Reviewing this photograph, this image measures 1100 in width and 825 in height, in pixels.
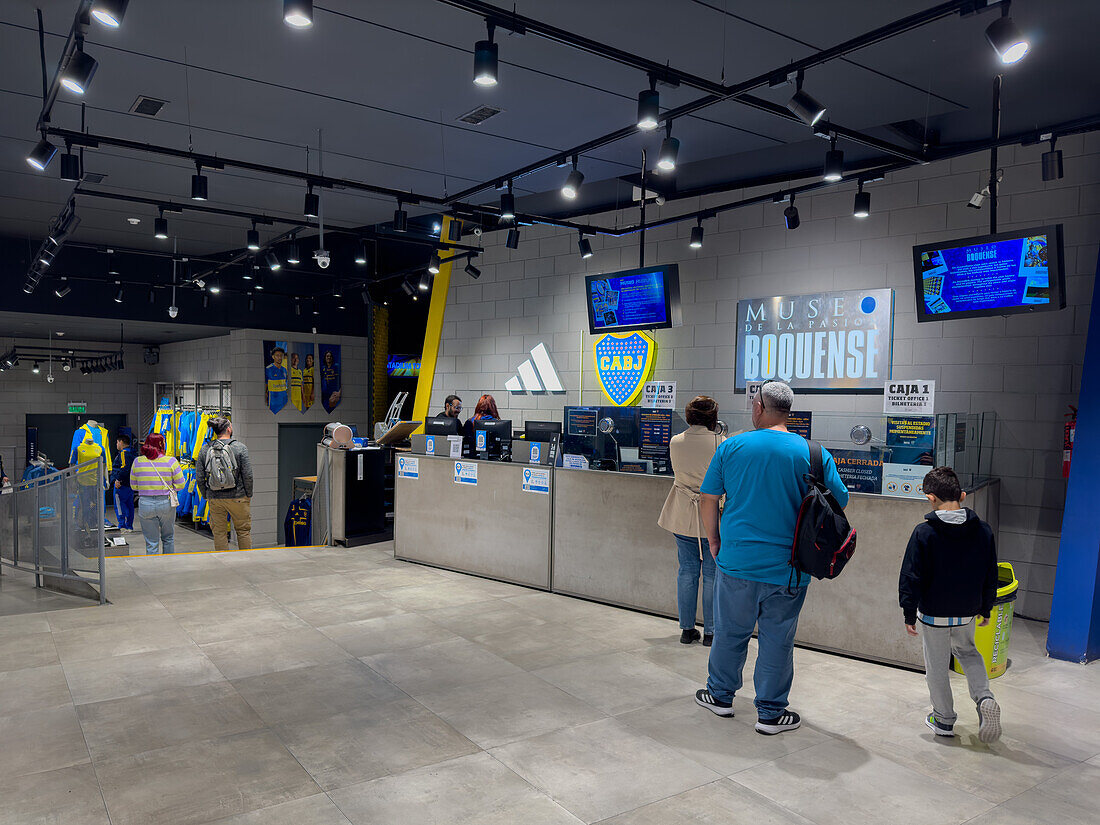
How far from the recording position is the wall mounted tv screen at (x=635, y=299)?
7270 millimetres

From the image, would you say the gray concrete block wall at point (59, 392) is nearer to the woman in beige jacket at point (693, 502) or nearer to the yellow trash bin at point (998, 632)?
the woman in beige jacket at point (693, 502)

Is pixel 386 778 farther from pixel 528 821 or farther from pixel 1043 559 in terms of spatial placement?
pixel 1043 559

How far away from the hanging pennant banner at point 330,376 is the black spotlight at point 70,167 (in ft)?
28.3

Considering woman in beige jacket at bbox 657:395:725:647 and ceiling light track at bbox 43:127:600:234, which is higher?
ceiling light track at bbox 43:127:600:234

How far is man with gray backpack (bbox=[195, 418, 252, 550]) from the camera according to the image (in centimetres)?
776

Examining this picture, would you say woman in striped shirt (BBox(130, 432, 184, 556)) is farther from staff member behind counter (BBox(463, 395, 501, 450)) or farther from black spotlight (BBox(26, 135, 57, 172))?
black spotlight (BBox(26, 135, 57, 172))

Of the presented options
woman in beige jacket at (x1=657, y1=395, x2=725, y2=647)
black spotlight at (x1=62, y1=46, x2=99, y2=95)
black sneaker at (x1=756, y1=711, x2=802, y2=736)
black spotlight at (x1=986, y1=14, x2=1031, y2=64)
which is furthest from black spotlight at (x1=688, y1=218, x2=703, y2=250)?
black spotlight at (x1=62, y1=46, x2=99, y2=95)

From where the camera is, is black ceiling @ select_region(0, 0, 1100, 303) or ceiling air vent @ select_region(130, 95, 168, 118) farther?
ceiling air vent @ select_region(130, 95, 168, 118)

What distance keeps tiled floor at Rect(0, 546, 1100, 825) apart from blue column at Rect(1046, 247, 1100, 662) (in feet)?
0.72

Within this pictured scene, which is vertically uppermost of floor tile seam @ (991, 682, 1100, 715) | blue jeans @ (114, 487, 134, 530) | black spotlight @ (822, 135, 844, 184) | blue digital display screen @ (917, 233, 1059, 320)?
black spotlight @ (822, 135, 844, 184)

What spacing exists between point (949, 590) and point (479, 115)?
16.0 ft

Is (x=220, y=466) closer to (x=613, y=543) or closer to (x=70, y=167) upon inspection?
(x=70, y=167)

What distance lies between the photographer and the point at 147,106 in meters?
5.96

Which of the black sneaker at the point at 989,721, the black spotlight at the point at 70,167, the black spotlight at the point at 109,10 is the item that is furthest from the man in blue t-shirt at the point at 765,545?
the black spotlight at the point at 70,167
